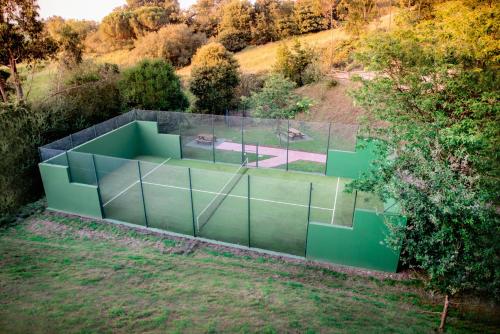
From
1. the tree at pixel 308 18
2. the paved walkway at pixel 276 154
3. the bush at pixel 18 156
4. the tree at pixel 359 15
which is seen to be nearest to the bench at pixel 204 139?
the paved walkway at pixel 276 154

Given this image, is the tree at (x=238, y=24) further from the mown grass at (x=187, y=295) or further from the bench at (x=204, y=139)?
the mown grass at (x=187, y=295)

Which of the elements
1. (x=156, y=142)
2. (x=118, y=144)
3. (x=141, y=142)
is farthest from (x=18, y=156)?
(x=156, y=142)

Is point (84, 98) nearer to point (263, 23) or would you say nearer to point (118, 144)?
point (118, 144)

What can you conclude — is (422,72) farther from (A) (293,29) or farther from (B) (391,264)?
(A) (293,29)

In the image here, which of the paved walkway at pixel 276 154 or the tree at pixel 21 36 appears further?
the paved walkway at pixel 276 154

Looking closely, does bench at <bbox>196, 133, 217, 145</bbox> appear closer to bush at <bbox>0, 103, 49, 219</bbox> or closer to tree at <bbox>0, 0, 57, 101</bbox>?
bush at <bbox>0, 103, 49, 219</bbox>
